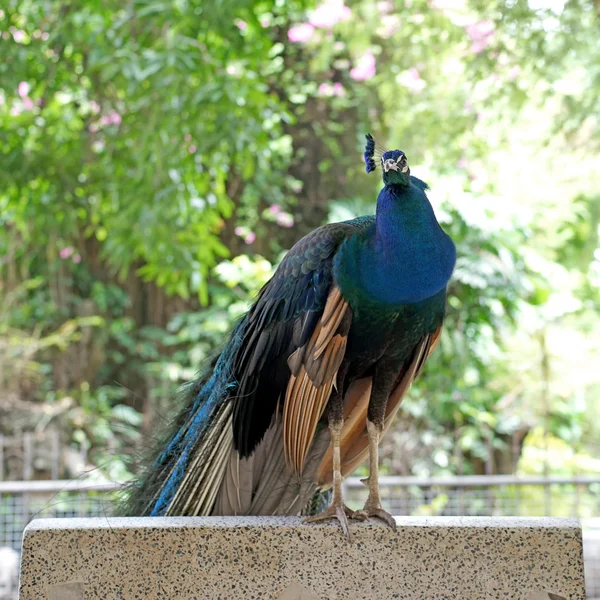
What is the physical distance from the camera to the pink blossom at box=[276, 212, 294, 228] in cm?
533

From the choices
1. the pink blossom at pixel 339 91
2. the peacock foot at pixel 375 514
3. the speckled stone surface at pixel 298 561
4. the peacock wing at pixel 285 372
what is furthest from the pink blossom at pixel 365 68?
the speckled stone surface at pixel 298 561

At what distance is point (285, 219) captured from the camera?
533 cm

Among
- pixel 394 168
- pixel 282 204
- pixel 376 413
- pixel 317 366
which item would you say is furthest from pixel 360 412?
pixel 282 204

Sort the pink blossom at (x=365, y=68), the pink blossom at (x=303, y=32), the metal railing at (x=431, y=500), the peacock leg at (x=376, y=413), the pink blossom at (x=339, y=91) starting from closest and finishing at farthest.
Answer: the peacock leg at (x=376, y=413) < the metal railing at (x=431, y=500) < the pink blossom at (x=303, y=32) < the pink blossom at (x=365, y=68) < the pink blossom at (x=339, y=91)

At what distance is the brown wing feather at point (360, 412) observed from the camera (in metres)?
1.85

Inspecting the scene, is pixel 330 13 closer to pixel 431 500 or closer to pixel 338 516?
pixel 431 500

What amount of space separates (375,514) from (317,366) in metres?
0.35

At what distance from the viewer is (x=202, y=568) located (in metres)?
1.59

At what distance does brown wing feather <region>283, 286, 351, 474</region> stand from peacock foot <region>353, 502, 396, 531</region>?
0.20 meters

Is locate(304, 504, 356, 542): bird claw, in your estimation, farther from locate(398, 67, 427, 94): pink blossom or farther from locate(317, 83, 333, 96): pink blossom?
locate(317, 83, 333, 96): pink blossom

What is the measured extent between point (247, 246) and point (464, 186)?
72.8 inches

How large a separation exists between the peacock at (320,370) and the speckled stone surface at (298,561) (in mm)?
74

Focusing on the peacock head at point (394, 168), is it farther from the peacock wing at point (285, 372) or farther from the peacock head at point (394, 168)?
the peacock wing at point (285, 372)

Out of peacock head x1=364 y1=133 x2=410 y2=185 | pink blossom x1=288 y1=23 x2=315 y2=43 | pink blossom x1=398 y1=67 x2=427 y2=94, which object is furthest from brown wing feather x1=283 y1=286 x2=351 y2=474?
pink blossom x1=288 y1=23 x2=315 y2=43
